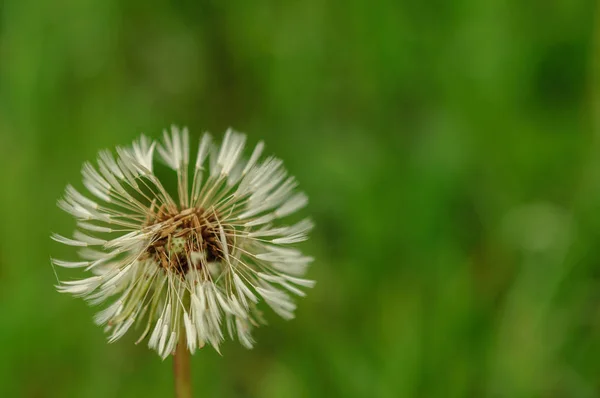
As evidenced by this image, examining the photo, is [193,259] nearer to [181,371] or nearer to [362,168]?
[181,371]

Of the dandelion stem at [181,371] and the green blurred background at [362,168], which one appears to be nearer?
the dandelion stem at [181,371]

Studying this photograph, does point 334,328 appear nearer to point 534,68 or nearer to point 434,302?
point 434,302

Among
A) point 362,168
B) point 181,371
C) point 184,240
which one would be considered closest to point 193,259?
point 184,240

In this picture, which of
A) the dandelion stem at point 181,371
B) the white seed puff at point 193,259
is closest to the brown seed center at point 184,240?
the white seed puff at point 193,259

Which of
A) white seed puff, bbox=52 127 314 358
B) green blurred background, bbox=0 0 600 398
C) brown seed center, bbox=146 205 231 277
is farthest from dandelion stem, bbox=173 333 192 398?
green blurred background, bbox=0 0 600 398

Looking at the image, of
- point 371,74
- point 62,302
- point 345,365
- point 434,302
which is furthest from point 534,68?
point 62,302

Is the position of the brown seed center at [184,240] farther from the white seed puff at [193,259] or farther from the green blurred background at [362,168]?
the green blurred background at [362,168]

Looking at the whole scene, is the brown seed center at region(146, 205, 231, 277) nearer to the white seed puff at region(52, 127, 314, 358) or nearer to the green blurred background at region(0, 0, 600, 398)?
the white seed puff at region(52, 127, 314, 358)
